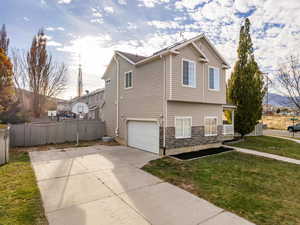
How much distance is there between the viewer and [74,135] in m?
13.9

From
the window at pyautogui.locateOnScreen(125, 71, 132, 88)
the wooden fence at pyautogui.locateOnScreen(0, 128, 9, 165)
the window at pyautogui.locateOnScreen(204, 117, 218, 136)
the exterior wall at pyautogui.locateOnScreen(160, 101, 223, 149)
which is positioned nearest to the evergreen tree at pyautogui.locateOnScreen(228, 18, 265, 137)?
the exterior wall at pyautogui.locateOnScreen(160, 101, 223, 149)

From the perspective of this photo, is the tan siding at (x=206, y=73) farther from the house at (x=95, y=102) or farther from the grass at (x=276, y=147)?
the house at (x=95, y=102)

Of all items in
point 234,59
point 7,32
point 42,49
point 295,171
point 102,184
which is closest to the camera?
point 102,184

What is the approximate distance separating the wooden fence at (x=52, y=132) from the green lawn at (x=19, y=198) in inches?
215

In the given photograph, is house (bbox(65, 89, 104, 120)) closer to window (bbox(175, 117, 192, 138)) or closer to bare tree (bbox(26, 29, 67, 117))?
bare tree (bbox(26, 29, 67, 117))

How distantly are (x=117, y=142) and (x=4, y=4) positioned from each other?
11.4 metres

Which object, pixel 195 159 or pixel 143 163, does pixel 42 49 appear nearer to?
pixel 143 163

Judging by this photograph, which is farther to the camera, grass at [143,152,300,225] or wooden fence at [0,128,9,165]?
wooden fence at [0,128,9,165]

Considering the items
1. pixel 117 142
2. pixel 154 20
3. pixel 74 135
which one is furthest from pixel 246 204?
pixel 74 135

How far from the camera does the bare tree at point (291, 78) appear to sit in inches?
549

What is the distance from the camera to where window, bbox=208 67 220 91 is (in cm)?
1136

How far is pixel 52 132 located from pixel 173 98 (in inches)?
401

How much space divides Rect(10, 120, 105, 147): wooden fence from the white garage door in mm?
4697

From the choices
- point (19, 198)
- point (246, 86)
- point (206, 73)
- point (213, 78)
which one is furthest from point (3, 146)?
point (246, 86)
